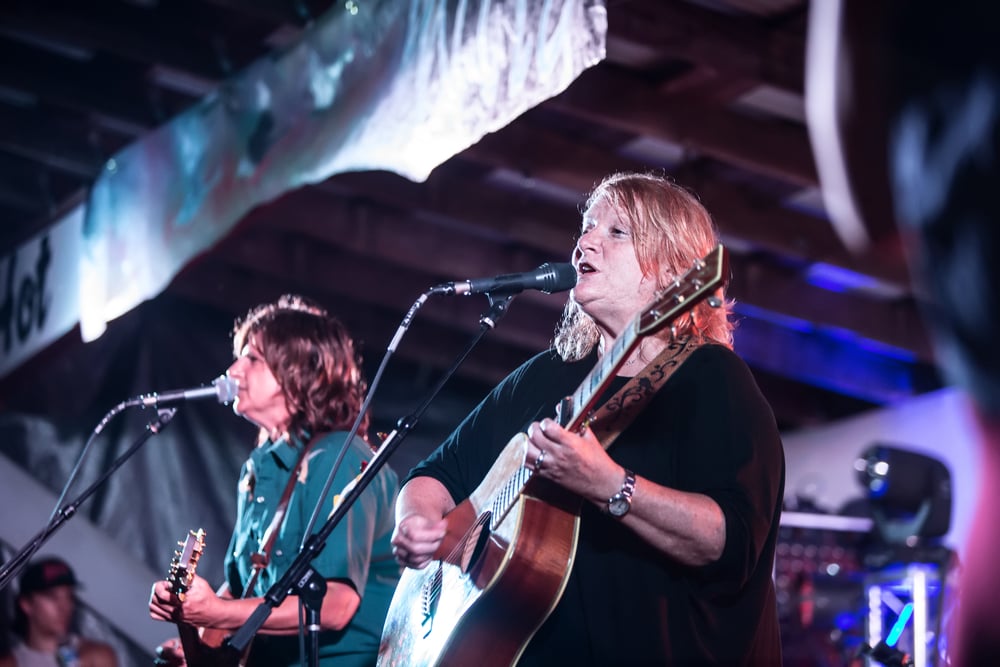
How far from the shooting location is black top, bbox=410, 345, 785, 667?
7.27 feet

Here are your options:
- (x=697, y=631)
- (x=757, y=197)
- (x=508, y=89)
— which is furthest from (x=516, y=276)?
(x=757, y=197)

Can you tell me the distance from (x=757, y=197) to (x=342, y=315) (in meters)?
4.22

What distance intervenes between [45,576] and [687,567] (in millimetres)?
5756

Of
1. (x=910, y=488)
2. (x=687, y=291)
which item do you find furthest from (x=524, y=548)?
(x=910, y=488)

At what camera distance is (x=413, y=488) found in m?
2.92

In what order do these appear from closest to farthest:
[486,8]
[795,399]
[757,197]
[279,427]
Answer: [279,427] < [486,8] < [757,197] < [795,399]

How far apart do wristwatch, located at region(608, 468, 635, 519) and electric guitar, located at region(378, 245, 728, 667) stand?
178 millimetres

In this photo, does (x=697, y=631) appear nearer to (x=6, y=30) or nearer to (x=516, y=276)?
(x=516, y=276)

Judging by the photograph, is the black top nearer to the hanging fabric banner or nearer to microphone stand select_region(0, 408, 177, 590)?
the hanging fabric banner

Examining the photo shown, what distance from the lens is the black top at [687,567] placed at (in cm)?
222

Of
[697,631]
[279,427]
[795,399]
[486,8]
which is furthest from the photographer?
[795,399]

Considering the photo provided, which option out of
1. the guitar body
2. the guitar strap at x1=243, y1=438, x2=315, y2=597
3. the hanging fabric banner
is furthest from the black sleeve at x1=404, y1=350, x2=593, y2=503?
the hanging fabric banner

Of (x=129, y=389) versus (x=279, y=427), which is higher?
(x=129, y=389)

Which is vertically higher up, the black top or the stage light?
the stage light
